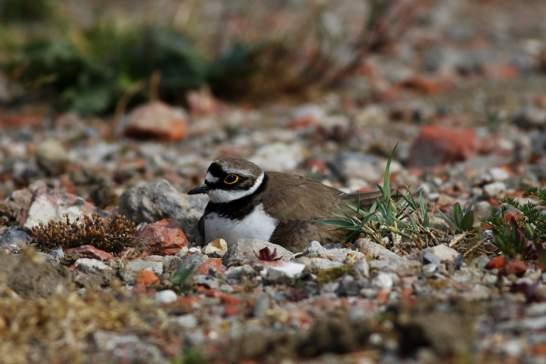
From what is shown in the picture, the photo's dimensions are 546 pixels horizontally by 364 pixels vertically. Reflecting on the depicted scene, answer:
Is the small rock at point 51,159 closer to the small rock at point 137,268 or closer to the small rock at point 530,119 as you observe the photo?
the small rock at point 137,268

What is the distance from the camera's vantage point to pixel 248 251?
4.94 meters

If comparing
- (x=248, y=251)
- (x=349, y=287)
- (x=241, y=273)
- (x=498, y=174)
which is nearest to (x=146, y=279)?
(x=241, y=273)

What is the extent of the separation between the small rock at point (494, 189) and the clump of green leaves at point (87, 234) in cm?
268

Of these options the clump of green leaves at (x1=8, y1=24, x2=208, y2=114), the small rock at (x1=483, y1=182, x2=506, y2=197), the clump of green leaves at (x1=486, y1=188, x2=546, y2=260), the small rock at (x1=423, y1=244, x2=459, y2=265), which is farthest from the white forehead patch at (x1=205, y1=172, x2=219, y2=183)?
the clump of green leaves at (x1=8, y1=24, x2=208, y2=114)

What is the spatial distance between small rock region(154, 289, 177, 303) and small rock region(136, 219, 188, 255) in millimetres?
974

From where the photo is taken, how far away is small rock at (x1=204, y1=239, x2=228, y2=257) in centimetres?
519

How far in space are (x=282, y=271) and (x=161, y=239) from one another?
1061 millimetres

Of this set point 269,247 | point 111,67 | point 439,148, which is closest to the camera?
point 269,247

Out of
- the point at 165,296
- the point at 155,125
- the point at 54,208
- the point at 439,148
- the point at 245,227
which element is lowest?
the point at 155,125

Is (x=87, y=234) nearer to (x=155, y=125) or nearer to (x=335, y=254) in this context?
(x=335, y=254)

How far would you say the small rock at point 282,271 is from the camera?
4512 millimetres

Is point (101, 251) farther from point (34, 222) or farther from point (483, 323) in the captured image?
point (483, 323)

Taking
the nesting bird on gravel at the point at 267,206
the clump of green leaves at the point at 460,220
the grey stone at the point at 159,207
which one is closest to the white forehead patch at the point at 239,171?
the nesting bird on gravel at the point at 267,206

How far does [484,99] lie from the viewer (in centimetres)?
1030
